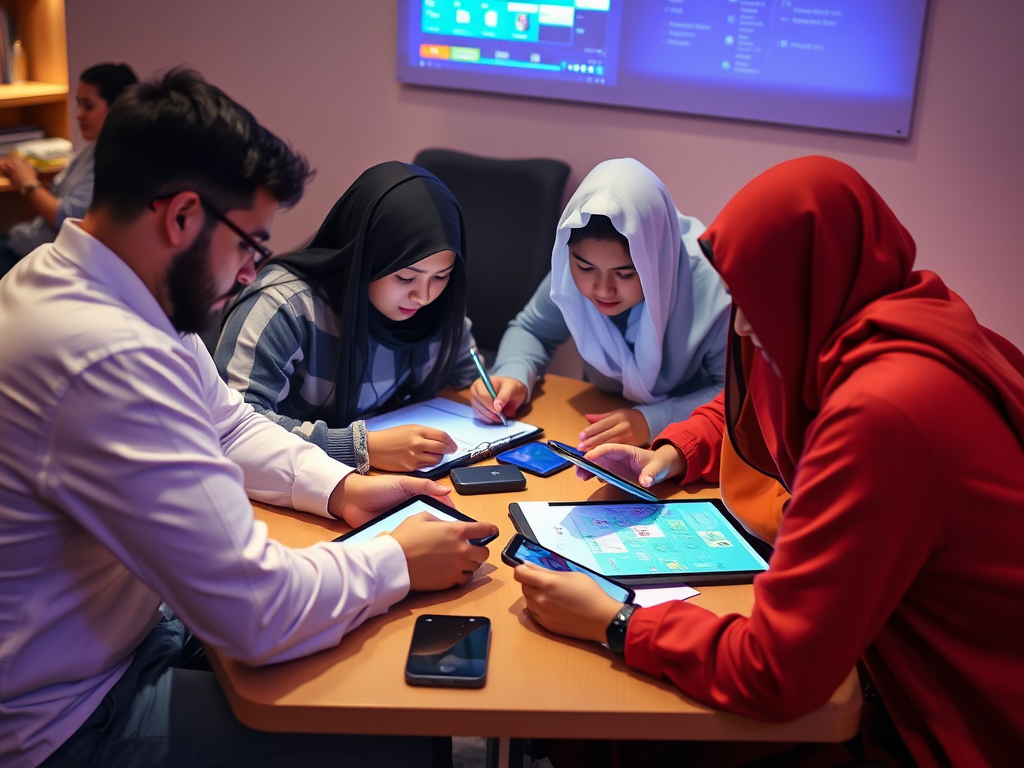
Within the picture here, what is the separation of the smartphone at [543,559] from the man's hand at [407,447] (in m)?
0.33

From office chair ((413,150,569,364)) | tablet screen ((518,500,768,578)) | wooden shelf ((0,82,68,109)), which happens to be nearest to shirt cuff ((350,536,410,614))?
tablet screen ((518,500,768,578))

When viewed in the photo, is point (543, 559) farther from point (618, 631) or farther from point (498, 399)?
point (498, 399)

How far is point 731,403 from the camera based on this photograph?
1453mm

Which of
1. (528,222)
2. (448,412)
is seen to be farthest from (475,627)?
(528,222)

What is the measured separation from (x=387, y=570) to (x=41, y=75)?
396 cm

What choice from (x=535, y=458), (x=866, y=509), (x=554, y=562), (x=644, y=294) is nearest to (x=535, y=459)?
(x=535, y=458)

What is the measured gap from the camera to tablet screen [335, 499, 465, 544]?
1.34 m

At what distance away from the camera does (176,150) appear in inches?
41.9

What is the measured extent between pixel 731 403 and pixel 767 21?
1.76 metres

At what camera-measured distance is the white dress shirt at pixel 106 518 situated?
0.98m

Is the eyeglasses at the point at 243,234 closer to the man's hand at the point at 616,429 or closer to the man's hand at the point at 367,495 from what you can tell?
the man's hand at the point at 367,495

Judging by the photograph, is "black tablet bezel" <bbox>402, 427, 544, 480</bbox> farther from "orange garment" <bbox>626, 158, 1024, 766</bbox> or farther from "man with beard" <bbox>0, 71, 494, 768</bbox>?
"orange garment" <bbox>626, 158, 1024, 766</bbox>

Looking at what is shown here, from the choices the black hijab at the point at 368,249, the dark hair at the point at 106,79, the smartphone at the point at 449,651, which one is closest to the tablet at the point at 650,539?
the smartphone at the point at 449,651

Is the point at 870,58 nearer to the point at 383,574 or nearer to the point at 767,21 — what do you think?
the point at 767,21
